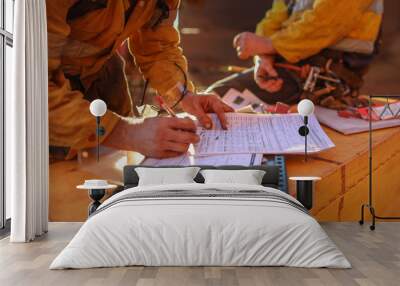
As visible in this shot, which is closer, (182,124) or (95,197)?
(95,197)

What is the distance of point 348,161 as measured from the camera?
23.6 feet

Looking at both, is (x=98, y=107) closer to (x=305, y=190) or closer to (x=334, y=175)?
(x=305, y=190)

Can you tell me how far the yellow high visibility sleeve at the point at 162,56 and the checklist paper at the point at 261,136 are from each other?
2.16 ft

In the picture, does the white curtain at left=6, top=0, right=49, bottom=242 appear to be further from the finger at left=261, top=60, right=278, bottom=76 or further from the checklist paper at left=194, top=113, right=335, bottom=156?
the finger at left=261, top=60, right=278, bottom=76

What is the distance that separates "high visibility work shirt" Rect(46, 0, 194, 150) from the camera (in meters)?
7.17

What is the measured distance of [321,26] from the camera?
724 cm

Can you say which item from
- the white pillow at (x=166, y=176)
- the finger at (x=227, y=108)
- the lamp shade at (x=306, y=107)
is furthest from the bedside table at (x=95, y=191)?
the lamp shade at (x=306, y=107)

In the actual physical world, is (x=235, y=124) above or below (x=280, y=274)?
above

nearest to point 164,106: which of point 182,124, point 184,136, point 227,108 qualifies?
point 182,124

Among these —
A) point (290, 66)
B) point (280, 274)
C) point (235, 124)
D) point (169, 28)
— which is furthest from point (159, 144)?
point (280, 274)

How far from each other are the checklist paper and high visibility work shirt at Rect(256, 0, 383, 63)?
32.2 inches

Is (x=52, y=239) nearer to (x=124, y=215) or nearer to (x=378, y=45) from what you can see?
(x=124, y=215)

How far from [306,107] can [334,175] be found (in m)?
0.98

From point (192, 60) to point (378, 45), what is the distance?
235cm
